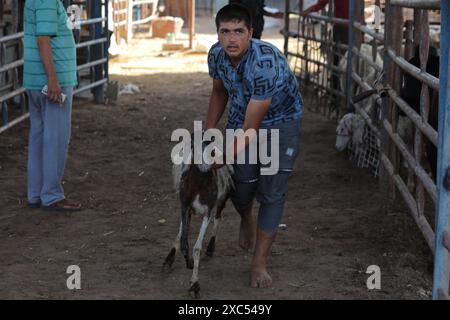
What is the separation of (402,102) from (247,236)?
1466mm

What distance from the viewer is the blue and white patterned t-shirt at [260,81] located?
406 centimetres

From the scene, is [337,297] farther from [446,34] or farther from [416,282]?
[446,34]

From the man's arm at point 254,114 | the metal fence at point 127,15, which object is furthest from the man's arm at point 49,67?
the metal fence at point 127,15

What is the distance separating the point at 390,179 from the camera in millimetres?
6273

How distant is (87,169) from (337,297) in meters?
3.75

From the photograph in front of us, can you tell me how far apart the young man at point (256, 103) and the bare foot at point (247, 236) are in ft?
0.97

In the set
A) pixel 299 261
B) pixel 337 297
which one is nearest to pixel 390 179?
pixel 299 261

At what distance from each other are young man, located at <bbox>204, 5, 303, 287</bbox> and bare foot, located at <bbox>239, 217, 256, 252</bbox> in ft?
0.97

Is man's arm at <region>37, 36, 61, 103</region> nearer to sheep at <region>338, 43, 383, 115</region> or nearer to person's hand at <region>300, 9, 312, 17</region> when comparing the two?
sheep at <region>338, 43, 383, 115</region>

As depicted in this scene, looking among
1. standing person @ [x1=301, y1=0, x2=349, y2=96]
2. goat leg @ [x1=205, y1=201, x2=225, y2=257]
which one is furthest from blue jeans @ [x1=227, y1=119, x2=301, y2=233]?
standing person @ [x1=301, y1=0, x2=349, y2=96]

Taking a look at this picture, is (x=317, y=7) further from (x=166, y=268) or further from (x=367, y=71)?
(x=166, y=268)

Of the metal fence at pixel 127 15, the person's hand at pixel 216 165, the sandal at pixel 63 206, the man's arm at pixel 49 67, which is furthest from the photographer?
the metal fence at pixel 127 15

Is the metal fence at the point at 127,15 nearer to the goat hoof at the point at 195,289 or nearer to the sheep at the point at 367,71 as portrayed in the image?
the sheep at the point at 367,71

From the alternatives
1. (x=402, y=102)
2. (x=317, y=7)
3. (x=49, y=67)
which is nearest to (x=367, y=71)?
(x=317, y=7)
